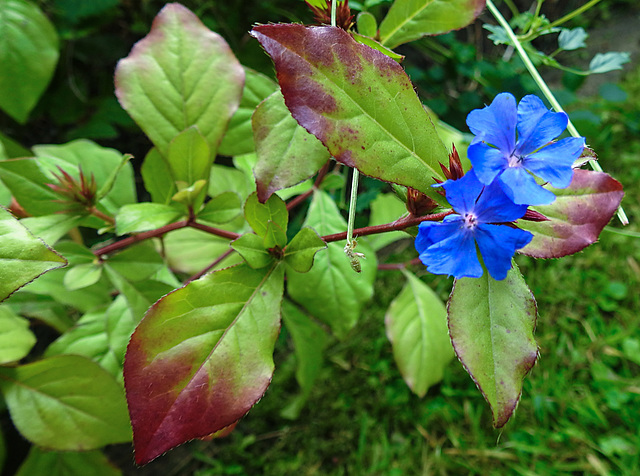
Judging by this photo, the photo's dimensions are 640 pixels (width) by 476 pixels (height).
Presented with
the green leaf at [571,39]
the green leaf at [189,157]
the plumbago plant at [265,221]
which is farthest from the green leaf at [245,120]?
the green leaf at [571,39]

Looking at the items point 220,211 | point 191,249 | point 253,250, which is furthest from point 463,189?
point 191,249

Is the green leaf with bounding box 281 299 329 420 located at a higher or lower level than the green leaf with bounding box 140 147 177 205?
lower

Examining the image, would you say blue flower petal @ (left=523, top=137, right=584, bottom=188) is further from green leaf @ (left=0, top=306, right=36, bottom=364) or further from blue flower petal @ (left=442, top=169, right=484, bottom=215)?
green leaf @ (left=0, top=306, right=36, bottom=364)

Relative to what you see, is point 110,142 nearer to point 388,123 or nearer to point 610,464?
point 388,123

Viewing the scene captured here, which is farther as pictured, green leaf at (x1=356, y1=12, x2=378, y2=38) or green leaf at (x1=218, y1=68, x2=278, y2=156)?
green leaf at (x1=218, y1=68, x2=278, y2=156)

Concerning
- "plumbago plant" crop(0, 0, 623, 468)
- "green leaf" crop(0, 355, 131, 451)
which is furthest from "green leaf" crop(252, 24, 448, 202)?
"green leaf" crop(0, 355, 131, 451)

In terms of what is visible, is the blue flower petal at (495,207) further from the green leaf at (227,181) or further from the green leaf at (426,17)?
the green leaf at (227,181)
